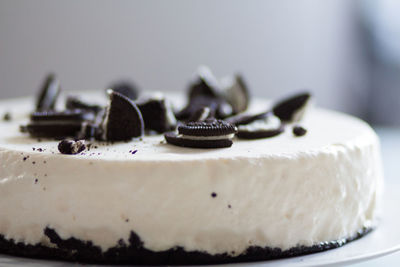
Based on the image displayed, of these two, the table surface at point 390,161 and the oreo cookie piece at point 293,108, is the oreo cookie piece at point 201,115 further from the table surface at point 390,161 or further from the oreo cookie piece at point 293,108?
the table surface at point 390,161

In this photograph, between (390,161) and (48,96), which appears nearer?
(48,96)

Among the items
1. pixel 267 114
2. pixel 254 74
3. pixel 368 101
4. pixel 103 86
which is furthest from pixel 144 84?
pixel 267 114

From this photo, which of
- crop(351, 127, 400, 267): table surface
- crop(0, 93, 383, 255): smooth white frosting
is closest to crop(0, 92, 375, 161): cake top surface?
crop(0, 93, 383, 255): smooth white frosting

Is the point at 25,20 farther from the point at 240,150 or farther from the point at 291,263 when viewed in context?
the point at 291,263

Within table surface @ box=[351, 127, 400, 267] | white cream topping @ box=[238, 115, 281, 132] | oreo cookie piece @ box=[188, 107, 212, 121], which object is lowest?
table surface @ box=[351, 127, 400, 267]

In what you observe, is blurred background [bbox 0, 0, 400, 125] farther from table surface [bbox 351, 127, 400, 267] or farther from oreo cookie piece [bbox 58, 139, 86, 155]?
oreo cookie piece [bbox 58, 139, 86, 155]

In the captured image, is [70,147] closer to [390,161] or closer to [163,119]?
[163,119]

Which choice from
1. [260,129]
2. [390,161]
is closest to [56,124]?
[260,129]

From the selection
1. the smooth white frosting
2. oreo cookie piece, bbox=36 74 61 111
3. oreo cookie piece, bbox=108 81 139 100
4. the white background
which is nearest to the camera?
the smooth white frosting
